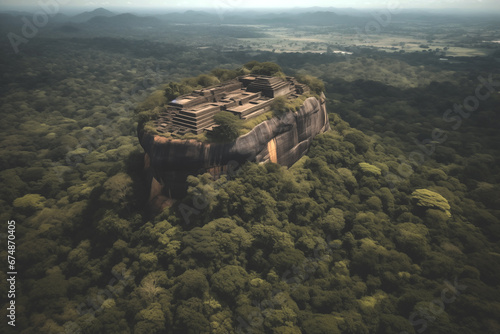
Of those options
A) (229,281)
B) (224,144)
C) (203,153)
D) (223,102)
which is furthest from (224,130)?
(229,281)

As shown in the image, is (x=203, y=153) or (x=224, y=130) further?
(x=224, y=130)

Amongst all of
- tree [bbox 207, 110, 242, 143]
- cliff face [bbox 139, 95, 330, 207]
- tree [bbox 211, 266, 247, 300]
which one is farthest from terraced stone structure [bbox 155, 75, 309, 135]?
tree [bbox 211, 266, 247, 300]

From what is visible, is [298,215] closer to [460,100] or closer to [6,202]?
[6,202]

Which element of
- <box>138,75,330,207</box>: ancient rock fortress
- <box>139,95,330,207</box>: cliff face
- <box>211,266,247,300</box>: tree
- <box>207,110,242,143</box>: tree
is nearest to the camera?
<box>211,266,247,300</box>: tree

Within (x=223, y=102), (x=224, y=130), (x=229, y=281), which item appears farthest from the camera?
(x=223, y=102)

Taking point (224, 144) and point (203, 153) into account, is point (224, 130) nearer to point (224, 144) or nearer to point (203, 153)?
point (224, 144)

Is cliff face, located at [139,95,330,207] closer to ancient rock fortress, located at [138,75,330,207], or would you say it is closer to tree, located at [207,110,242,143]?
ancient rock fortress, located at [138,75,330,207]

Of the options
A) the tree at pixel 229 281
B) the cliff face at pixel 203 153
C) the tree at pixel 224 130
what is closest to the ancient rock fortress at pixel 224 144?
the cliff face at pixel 203 153
